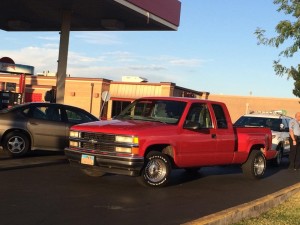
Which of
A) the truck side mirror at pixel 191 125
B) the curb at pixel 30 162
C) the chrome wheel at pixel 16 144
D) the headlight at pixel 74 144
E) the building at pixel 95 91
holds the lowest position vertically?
the curb at pixel 30 162

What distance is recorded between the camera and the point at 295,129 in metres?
14.8

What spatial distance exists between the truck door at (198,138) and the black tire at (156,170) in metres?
0.51

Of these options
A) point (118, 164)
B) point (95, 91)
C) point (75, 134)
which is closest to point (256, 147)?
point (118, 164)

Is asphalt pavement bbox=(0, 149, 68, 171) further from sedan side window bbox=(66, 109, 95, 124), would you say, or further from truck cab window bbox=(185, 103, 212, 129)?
Answer: truck cab window bbox=(185, 103, 212, 129)

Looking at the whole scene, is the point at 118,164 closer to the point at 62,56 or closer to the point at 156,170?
the point at 156,170

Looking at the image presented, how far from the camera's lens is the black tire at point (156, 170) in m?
9.54

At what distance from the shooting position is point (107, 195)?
8.58 meters

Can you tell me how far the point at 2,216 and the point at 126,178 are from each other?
4342mm

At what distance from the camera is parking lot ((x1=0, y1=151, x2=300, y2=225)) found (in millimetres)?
6941

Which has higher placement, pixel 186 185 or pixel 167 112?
pixel 167 112

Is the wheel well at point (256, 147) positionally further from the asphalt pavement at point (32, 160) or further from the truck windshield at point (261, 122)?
the asphalt pavement at point (32, 160)

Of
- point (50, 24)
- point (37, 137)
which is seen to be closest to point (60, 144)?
point (37, 137)

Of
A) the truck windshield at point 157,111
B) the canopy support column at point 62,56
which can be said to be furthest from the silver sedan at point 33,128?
the canopy support column at point 62,56

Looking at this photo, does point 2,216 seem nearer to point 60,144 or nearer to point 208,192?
point 208,192
